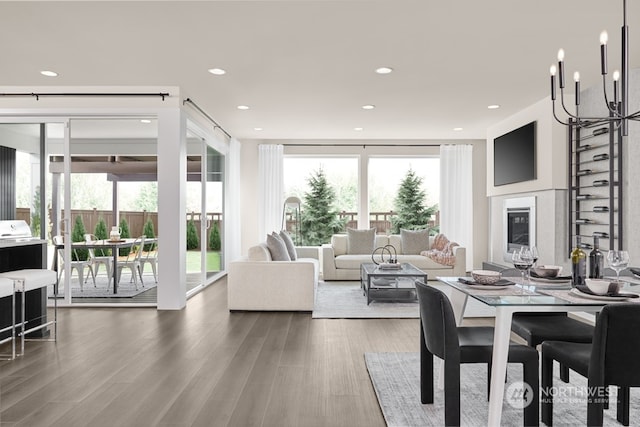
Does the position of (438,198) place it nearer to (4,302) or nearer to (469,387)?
(469,387)

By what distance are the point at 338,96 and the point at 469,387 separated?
12.3 feet

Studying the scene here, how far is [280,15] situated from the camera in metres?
3.21

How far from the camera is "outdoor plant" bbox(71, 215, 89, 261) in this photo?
20.6 ft

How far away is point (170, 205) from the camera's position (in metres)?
5.09

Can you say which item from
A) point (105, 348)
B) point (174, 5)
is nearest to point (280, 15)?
point (174, 5)

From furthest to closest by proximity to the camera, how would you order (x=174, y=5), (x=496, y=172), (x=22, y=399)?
(x=496, y=172)
(x=174, y=5)
(x=22, y=399)

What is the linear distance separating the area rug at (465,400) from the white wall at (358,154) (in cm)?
556

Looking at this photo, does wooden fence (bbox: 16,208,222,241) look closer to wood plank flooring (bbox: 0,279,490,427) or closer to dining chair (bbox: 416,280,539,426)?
wood plank flooring (bbox: 0,279,490,427)

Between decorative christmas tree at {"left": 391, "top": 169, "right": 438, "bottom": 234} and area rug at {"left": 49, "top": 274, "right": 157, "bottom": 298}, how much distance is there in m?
4.70

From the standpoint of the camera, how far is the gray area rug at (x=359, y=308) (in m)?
4.76

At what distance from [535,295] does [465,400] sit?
86 centimetres

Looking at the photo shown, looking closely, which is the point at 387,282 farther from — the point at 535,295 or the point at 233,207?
the point at 535,295

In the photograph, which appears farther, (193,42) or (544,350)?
(193,42)

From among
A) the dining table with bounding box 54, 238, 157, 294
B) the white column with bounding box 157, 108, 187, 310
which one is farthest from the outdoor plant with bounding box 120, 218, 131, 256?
the white column with bounding box 157, 108, 187, 310
